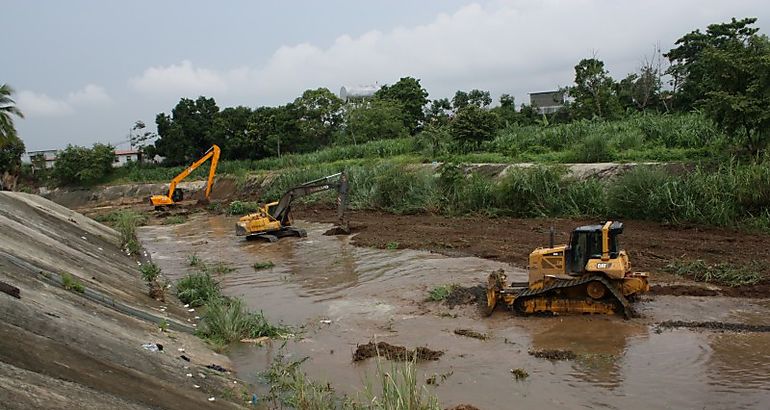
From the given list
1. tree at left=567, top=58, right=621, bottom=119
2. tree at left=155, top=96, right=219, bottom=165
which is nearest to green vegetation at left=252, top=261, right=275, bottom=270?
tree at left=567, top=58, right=621, bottom=119

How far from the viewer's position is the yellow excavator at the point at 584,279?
1035 cm

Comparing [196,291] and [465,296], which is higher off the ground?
[196,291]

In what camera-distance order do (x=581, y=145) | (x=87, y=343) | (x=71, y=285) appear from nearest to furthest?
(x=87, y=343), (x=71, y=285), (x=581, y=145)

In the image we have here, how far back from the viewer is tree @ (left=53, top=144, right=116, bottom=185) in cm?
5072

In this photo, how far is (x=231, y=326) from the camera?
10.4 metres

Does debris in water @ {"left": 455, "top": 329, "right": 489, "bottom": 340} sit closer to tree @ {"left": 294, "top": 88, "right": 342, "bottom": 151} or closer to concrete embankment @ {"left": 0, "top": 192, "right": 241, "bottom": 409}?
concrete embankment @ {"left": 0, "top": 192, "right": 241, "bottom": 409}

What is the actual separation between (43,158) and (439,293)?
52.8 meters

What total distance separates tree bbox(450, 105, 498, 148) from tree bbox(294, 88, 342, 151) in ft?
72.0

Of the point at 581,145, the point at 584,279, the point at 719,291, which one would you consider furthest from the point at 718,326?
the point at 581,145

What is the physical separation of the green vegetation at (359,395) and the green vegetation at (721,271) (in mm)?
7376

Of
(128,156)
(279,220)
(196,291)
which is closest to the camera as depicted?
(196,291)

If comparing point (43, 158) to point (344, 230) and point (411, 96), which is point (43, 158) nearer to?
point (411, 96)

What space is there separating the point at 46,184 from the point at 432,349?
5136cm

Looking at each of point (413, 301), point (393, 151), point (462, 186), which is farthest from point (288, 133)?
point (413, 301)
